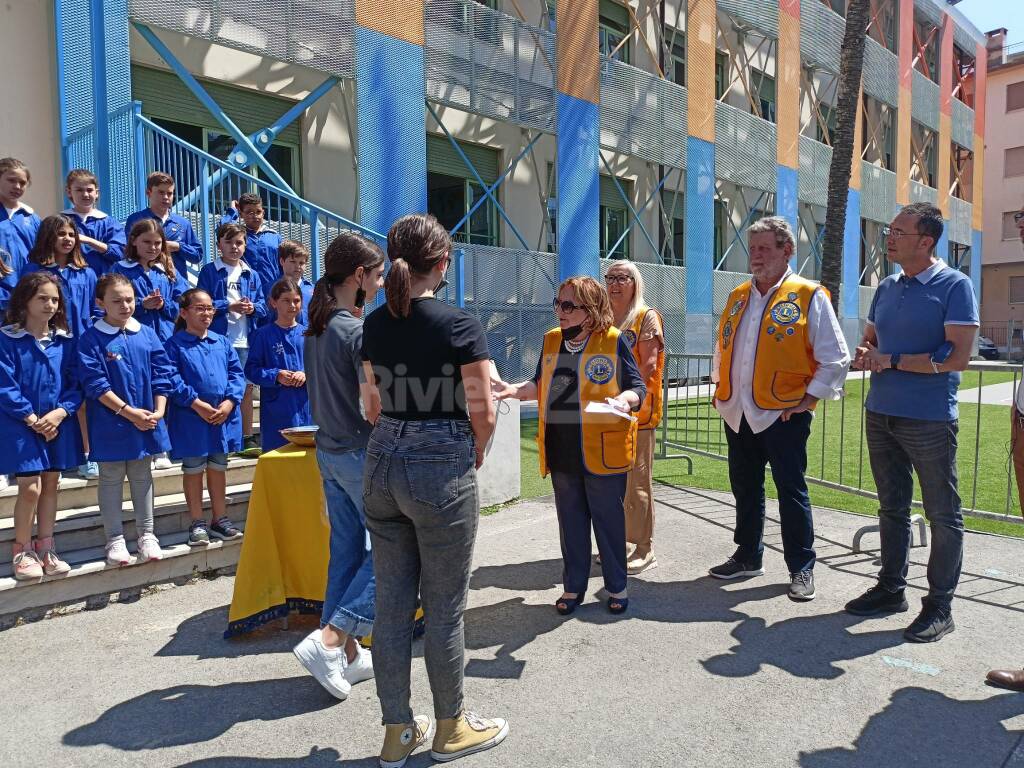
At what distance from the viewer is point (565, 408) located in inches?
167

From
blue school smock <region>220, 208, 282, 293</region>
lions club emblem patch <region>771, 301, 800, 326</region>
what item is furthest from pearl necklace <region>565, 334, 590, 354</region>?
blue school smock <region>220, 208, 282, 293</region>

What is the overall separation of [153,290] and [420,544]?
3.67 metres

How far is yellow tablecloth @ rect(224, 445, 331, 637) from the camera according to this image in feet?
13.0

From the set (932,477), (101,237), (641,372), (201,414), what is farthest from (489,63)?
(932,477)

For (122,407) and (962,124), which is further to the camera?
(962,124)

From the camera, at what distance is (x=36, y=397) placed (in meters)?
4.28

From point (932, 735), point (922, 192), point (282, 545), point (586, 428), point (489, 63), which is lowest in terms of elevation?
point (932, 735)


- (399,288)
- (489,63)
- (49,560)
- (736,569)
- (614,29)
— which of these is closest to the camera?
(399,288)

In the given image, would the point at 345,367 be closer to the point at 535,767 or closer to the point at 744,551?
the point at 535,767

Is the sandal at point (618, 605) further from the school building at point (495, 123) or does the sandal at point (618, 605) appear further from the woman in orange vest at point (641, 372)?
the school building at point (495, 123)

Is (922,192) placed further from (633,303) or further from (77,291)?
(77,291)

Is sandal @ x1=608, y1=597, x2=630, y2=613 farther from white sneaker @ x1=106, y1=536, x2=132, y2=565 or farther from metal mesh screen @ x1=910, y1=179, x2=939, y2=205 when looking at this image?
metal mesh screen @ x1=910, y1=179, x2=939, y2=205

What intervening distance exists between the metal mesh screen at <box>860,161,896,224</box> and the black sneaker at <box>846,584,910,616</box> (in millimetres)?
23125

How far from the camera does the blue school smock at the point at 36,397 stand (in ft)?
13.6
